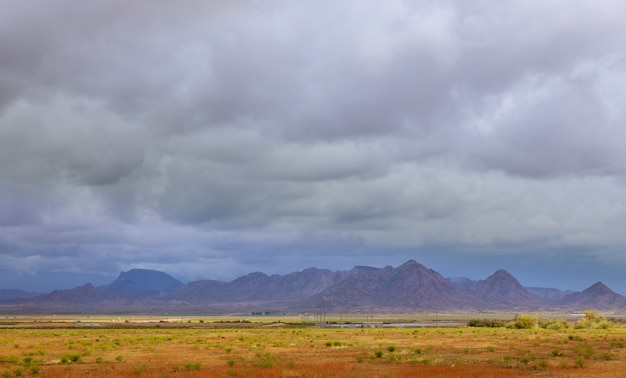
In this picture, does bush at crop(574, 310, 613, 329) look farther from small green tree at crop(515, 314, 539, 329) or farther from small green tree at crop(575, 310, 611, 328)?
small green tree at crop(515, 314, 539, 329)

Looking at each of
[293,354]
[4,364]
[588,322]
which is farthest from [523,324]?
[4,364]

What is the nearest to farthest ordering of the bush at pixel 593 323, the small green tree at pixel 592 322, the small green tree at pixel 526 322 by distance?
the bush at pixel 593 323
the small green tree at pixel 592 322
the small green tree at pixel 526 322

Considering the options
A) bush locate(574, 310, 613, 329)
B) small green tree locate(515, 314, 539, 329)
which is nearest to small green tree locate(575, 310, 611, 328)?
bush locate(574, 310, 613, 329)

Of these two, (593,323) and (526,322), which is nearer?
(526,322)

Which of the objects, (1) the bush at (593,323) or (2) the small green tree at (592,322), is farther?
(2) the small green tree at (592,322)

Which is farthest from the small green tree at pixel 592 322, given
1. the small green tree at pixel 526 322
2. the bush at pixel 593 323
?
the small green tree at pixel 526 322

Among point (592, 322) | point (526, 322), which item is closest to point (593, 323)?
point (592, 322)

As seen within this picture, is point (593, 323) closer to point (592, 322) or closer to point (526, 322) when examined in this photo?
point (592, 322)

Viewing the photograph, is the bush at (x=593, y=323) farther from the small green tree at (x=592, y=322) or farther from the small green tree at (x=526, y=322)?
the small green tree at (x=526, y=322)

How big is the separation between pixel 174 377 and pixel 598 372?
27070 millimetres

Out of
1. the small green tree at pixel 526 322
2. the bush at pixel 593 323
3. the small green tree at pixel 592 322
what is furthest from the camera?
the small green tree at pixel 526 322

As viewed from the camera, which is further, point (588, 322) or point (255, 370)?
point (588, 322)

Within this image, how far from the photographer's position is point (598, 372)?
4138cm

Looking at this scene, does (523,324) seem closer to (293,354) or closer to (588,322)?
(588,322)
